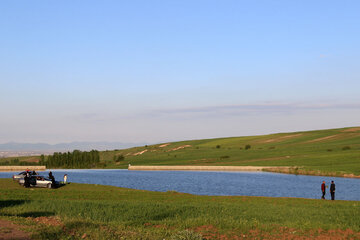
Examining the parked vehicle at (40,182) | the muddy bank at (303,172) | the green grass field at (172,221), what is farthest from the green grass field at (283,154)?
the green grass field at (172,221)

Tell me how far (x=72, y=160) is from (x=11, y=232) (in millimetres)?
143967

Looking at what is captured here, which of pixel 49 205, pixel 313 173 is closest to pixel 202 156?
pixel 313 173

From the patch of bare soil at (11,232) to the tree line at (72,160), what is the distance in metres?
140

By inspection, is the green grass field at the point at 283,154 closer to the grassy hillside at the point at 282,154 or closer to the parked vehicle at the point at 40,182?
the grassy hillside at the point at 282,154

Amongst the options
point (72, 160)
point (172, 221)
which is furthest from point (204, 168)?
point (172, 221)

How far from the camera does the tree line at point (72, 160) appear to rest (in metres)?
158

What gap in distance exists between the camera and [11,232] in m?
19.6

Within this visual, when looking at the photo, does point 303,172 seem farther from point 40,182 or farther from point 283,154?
point 40,182

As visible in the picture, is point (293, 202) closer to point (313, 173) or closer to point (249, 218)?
point (249, 218)

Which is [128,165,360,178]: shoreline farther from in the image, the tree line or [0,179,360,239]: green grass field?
[0,179,360,239]: green grass field

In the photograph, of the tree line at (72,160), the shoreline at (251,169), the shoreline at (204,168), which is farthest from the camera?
the tree line at (72,160)

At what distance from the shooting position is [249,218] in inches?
1116

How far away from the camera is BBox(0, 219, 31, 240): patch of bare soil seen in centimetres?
1861

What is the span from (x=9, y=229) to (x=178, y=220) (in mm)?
10088
